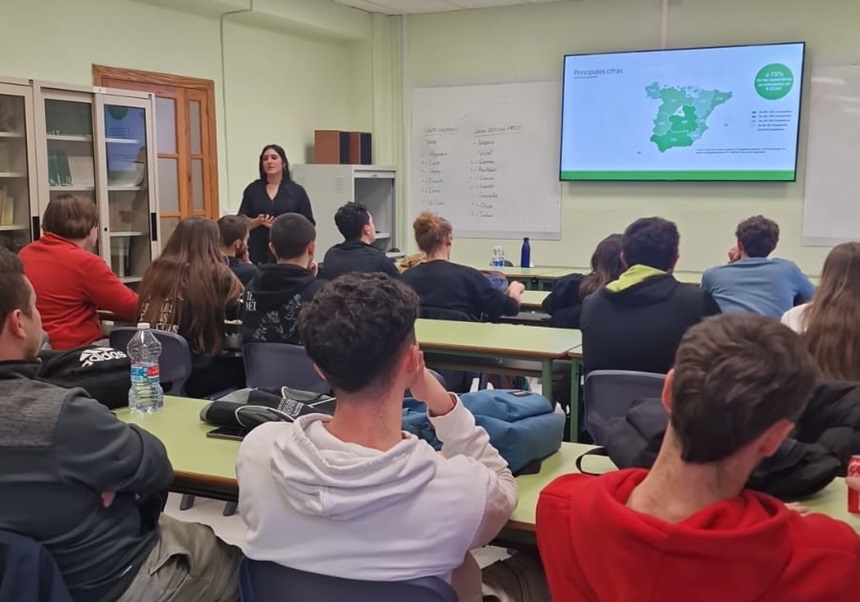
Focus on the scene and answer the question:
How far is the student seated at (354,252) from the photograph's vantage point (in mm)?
4328

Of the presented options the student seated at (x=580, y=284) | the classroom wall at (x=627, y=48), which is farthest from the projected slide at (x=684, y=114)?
the student seated at (x=580, y=284)

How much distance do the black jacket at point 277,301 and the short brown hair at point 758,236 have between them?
2.03 metres

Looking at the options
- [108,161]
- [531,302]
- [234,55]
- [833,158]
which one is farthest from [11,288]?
[833,158]

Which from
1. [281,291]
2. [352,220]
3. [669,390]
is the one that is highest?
[352,220]

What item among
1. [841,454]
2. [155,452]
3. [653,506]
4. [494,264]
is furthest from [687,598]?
[494,264]

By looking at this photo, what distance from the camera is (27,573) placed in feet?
4.89

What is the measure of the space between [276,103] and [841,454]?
20.3 ft

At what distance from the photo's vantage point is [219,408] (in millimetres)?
2340

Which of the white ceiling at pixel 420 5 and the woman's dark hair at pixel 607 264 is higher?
the white ceiling at pixel 420 5

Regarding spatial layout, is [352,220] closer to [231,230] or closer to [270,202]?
[231,230]

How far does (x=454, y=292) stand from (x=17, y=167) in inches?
104

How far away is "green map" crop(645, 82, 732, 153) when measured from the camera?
263 inches

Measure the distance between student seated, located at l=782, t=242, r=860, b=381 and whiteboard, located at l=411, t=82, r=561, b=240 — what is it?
15.9 feet

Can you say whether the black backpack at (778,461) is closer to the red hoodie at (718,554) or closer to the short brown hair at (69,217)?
the red hoodie at (718,554)
